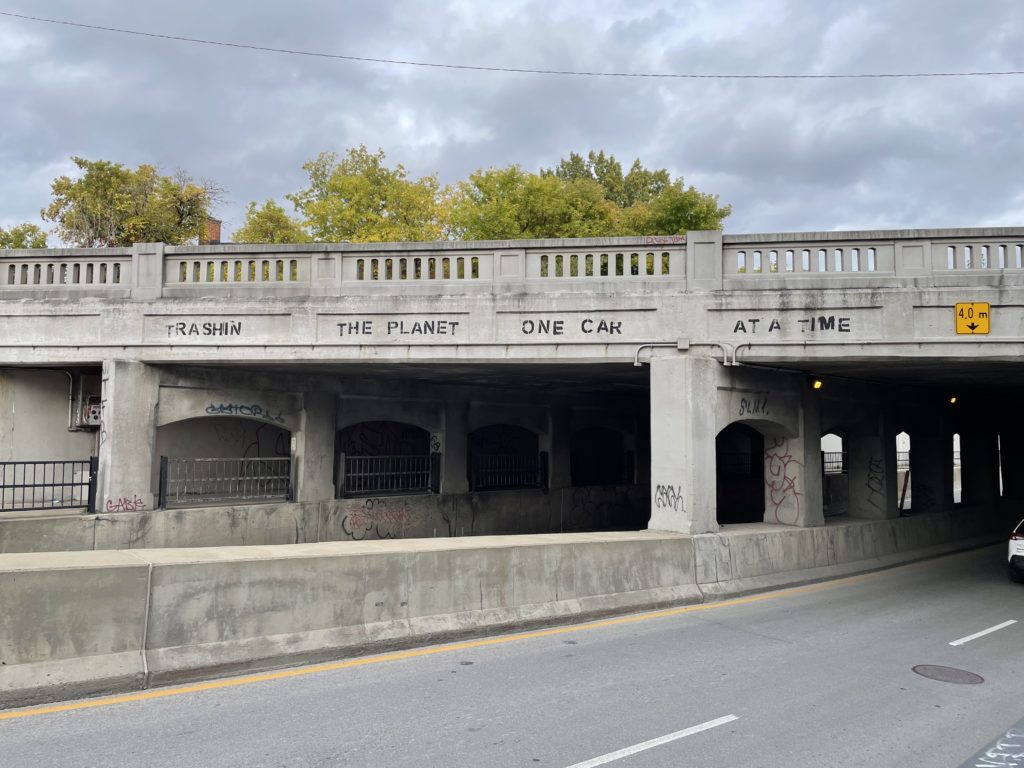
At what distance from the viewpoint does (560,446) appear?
72.4 feet

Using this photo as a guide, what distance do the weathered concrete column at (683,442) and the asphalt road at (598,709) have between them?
303 centimetres

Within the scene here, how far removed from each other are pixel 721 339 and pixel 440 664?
7.56 metres

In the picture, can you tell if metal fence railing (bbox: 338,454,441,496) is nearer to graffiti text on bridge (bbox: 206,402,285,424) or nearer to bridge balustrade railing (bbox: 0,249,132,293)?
graffiti text on bridge (bbox: 206,402,285,424)

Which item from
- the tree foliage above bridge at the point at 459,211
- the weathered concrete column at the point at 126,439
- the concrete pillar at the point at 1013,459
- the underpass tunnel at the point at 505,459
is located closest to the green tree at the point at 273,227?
the tree foliage above bridge at the point at 459,211

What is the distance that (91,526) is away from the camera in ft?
43.7

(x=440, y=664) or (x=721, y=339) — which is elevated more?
(x=721, y=339)

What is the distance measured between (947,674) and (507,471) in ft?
→ 45.6

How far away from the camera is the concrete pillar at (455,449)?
62.5 feet

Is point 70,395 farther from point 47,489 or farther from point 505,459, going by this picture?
point 505,459

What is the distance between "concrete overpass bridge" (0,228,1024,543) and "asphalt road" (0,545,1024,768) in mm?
4239

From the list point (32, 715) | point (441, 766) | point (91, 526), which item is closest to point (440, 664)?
point (441, 766)

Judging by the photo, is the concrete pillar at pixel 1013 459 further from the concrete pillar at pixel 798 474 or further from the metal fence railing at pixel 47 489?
the metal fence railing at pixel 47 489

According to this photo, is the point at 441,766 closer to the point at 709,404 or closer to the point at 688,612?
the point at 688,612

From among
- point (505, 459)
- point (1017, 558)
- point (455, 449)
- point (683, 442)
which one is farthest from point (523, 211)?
point (1017, 558)
